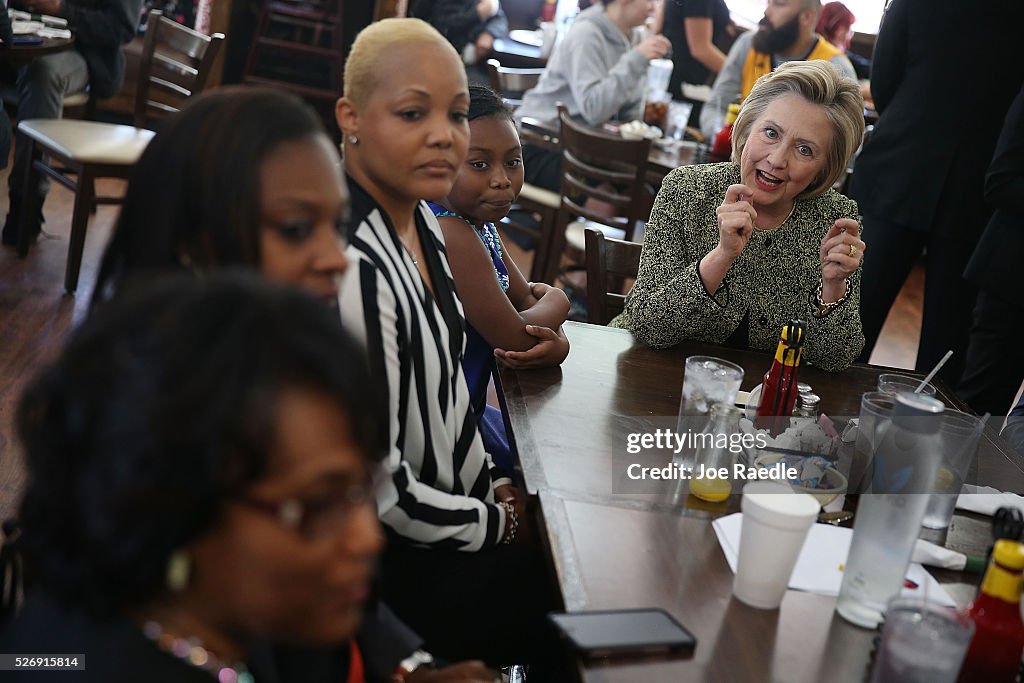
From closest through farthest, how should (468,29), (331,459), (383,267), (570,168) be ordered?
(331,459), (383,267), (570,168), (468,29)

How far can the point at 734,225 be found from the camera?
1.93m

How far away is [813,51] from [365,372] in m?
4.23

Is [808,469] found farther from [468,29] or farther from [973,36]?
[468,29]

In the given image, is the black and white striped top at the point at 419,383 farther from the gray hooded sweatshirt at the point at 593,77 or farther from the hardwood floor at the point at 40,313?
the gray hooded sweatshirt at the point at 593,77

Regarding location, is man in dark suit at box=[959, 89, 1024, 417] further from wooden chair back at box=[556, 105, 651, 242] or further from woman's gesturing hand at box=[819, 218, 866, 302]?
wooden chair back at box=[556, 105, 651, 242]

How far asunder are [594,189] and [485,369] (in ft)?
6.74

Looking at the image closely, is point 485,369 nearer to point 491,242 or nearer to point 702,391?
point 491,242

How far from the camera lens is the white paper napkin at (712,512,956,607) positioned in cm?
124

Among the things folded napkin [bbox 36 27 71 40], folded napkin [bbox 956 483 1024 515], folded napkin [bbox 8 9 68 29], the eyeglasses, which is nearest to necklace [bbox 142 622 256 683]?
the eyeglasses

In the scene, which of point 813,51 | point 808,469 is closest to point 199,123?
point 808,469

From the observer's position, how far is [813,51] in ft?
15.1

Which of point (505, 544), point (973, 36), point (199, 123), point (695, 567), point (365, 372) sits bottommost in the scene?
point (505, 544)

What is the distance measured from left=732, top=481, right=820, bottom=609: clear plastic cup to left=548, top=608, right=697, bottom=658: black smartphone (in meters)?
0.12

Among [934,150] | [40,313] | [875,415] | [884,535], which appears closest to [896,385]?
[875,415]
